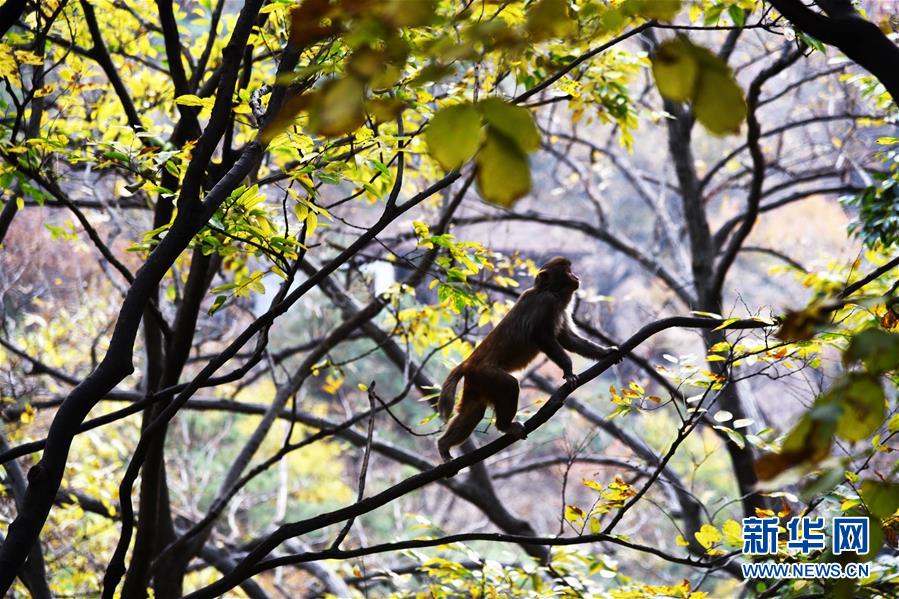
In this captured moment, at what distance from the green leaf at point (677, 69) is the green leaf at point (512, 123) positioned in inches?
6.9

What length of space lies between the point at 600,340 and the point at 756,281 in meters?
18.4

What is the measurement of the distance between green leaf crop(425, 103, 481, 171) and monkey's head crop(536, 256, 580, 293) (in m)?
3.82

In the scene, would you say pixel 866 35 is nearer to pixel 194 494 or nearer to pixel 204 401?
pixel 204 401

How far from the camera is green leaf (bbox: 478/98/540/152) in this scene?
862mm

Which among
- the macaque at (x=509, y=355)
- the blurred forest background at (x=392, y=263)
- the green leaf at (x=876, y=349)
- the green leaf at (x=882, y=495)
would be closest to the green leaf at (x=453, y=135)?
the blurred forest background at (x=392, y=263)

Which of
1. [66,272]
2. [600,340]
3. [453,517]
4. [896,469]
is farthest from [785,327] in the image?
[453,517]

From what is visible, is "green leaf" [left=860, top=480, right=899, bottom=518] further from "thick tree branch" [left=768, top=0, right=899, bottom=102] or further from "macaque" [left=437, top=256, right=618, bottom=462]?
"macaque" [left=437, top=256, right=618, bottom=462]

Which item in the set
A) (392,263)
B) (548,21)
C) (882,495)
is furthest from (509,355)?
(548,21)

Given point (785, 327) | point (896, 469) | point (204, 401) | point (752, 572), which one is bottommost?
point (896, 469)

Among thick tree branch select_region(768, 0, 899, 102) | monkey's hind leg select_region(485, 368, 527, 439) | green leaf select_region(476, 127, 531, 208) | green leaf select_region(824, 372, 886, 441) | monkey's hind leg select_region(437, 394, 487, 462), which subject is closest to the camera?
green leaf select_region(476, 127, 531, 208)

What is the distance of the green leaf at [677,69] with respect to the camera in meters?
0.92

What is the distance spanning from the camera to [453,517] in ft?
58.8

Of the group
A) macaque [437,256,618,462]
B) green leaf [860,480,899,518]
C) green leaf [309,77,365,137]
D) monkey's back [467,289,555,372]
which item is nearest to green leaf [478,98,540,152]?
green leaf [309,77,365,137]

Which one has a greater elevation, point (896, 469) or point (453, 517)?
point (453, 517)
